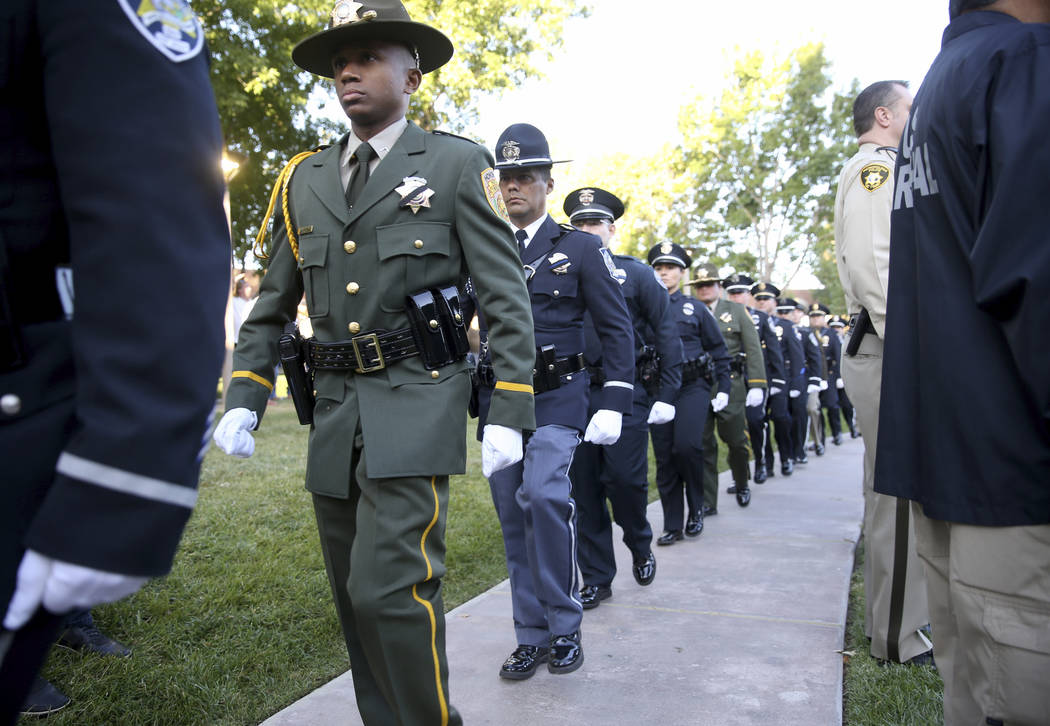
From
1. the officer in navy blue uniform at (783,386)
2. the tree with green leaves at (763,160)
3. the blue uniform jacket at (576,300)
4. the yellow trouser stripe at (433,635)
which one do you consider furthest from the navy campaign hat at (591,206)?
the tree with green leaves at (763,160)

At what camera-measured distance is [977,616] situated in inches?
66.7

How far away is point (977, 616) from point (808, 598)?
10.2ft

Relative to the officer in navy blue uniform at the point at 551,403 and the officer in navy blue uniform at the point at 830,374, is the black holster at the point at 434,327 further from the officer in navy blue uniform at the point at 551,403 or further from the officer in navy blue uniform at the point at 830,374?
the officer in navy blue uniform at the point at 830,374

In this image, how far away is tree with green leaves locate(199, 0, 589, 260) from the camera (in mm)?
14828

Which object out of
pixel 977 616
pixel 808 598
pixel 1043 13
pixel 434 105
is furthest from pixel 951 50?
pixel 434 105

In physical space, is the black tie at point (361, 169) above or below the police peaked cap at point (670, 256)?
above

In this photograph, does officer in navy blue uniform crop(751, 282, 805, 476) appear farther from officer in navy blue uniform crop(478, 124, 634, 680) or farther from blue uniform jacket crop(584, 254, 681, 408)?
officer in navy blue uniform crop(478, 124, 634, 680)

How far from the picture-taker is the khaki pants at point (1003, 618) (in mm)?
1604

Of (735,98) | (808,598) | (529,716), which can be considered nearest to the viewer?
(529,716)

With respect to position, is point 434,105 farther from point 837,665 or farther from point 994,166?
point 994,166

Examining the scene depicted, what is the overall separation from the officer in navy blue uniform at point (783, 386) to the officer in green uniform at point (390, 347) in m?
7.87

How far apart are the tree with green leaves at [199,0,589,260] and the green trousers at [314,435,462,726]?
13.8 metres

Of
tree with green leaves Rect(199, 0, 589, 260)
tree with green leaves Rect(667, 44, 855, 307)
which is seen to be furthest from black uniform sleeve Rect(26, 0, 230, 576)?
tree with green leaves Rect(667, 44, 855, 307)

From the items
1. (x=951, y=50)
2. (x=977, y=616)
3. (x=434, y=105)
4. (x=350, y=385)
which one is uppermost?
(x=434, y=105)
